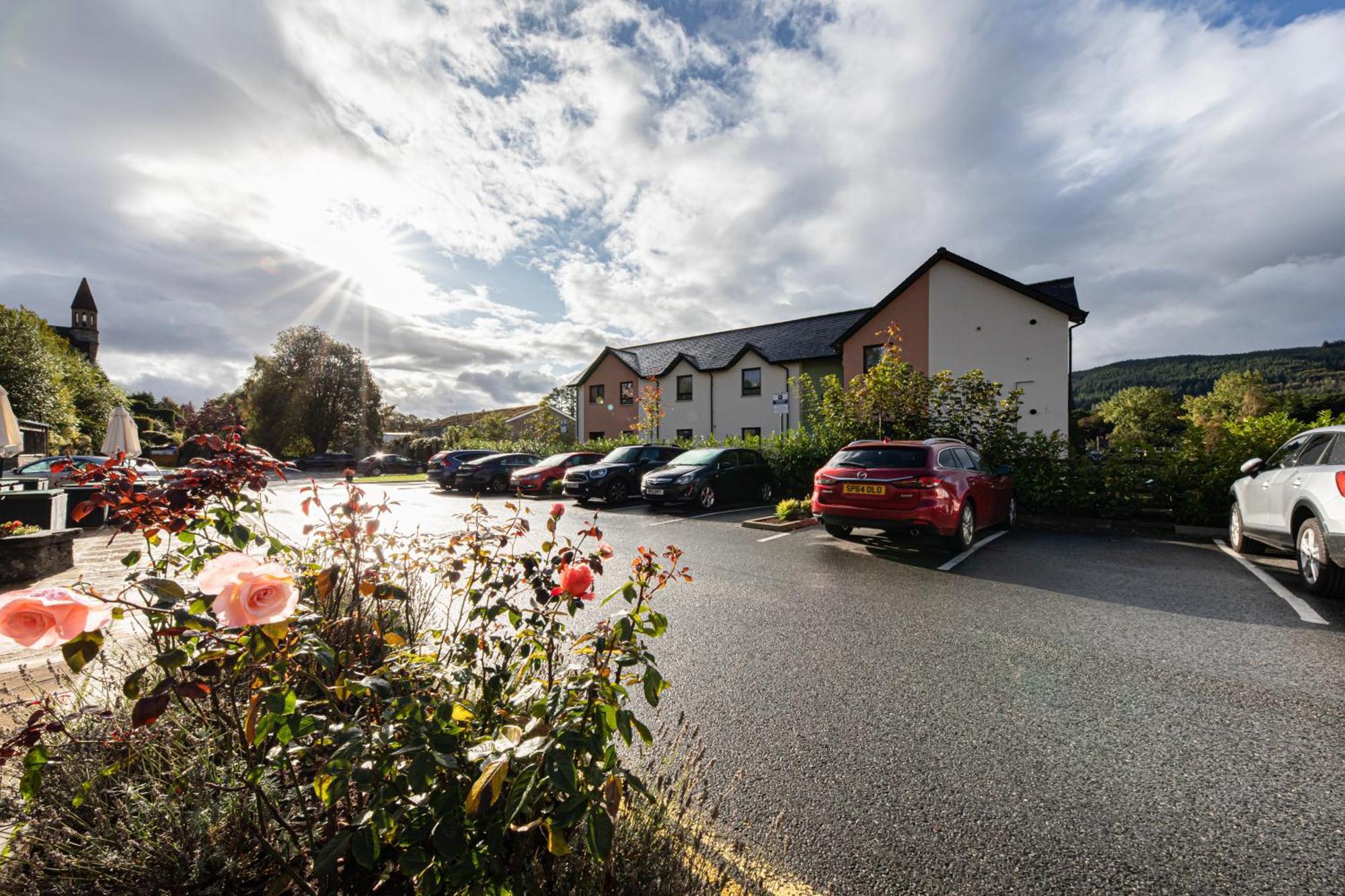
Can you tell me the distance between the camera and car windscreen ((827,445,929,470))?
7.41m

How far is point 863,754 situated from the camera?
2809 mm

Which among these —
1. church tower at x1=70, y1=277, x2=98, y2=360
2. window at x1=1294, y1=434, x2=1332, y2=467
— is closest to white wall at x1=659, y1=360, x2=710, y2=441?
window at x1=1294, y1=434, x2=1332, y2=467

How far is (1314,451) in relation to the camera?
236 inches

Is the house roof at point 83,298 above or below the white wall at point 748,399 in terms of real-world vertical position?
above

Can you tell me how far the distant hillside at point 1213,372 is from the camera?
90875mm

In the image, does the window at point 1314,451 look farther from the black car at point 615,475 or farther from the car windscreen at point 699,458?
the black car at point 615,475

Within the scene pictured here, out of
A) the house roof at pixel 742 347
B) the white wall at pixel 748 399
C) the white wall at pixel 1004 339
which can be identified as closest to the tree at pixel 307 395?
the house roof at pixel 742 347

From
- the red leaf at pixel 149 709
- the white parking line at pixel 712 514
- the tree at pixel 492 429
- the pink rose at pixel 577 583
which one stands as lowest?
the white parking line at pixel 712 514

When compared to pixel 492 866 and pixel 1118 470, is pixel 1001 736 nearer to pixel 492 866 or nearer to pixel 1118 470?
pixel 492 866

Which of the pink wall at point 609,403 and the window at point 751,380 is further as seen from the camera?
the pink wall at point 609,403

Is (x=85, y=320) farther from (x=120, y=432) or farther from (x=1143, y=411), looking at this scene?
(x=1143, y=411)

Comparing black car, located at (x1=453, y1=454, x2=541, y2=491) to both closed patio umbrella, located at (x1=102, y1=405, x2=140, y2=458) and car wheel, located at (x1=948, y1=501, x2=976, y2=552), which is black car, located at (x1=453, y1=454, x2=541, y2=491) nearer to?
closed patio umbrella, located at (x1=102, y1=405, x2=140, y2=458)

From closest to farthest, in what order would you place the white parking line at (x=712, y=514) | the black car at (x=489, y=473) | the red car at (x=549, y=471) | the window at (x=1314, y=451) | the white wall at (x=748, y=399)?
the window at (x=1314, y=451)
the white parking line at (x=712, y=514)
the red car at (x=549, y=471)
the black car at (x=489, y=473)
the white wall at (x=748, y=399)

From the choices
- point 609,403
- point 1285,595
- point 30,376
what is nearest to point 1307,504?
point 1285,595
